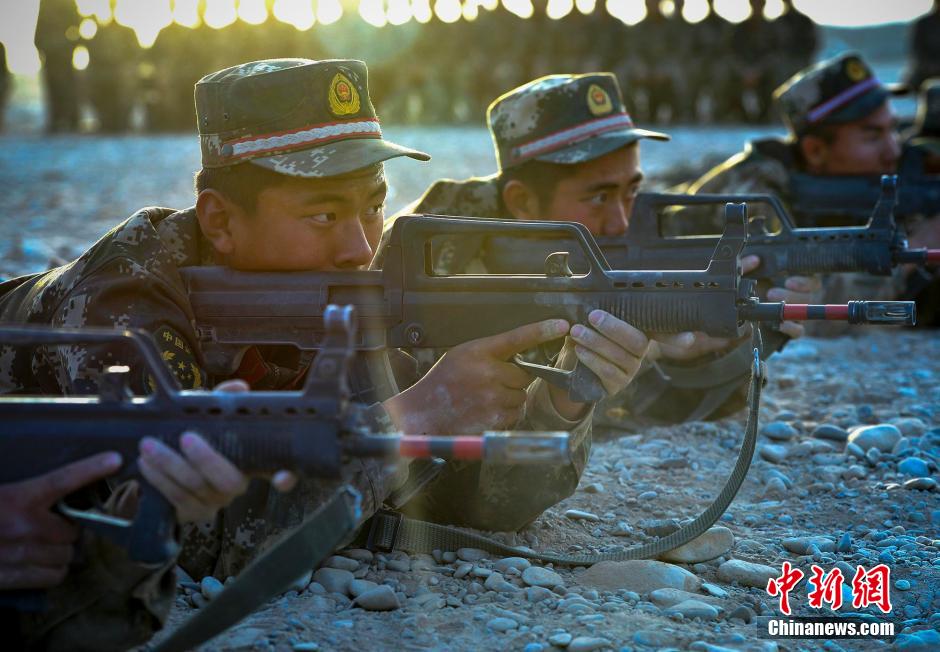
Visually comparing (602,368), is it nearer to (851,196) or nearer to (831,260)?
(831,260)

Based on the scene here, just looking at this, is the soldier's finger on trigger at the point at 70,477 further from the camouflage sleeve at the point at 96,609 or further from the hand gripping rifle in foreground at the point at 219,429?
the camouflage sleeve at the point at 96,609

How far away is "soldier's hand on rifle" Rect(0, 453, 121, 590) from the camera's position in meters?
2.23

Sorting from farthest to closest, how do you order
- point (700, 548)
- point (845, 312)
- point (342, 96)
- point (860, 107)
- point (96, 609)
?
point (860, 107), point (700, 548), point (342, 96), point (845, 312), point (96, 609)

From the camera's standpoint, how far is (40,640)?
2377mm

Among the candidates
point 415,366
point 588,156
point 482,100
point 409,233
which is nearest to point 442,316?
point 409,233

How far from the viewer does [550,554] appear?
336 cm

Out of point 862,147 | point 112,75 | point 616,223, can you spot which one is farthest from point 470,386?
point 112,75

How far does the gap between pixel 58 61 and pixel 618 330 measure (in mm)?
27723

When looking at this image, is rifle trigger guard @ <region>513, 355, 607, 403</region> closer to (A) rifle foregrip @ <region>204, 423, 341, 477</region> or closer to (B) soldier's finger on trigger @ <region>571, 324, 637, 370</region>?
(B) soldier's finger on trigger @ <region>571, 324, 637, 370</region>

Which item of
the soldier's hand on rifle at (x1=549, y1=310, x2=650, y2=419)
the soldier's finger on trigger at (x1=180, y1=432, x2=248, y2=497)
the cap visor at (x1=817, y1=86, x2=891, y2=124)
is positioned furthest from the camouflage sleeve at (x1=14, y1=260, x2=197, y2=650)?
the cap visor at (x1=817, y1=86, x2=891, y2=124)

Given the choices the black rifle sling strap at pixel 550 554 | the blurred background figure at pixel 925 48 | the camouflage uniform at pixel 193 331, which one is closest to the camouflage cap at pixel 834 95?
the black rifle sling strap at pixel 550 554

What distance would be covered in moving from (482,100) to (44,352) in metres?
26.2

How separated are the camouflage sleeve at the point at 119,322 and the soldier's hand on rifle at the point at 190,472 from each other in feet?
1.99

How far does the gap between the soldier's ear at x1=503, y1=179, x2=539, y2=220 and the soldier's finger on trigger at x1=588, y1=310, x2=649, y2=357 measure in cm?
215
